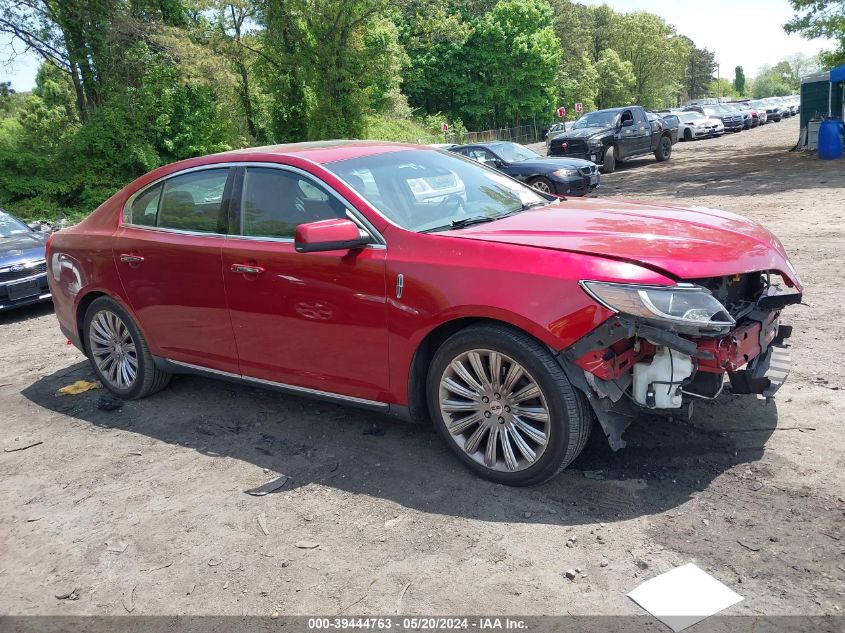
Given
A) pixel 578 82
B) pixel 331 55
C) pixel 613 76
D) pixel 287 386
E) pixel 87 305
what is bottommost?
pixel 287 386

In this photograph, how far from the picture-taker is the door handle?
4.35m

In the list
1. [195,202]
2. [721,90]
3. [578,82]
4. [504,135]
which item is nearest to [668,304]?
[195,202]

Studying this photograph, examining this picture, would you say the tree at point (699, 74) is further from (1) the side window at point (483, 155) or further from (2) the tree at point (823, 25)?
(1) the side window at point (483, 155)

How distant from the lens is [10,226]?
10234mm

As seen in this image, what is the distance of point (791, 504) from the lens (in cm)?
334

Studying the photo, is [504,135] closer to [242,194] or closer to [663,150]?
[663,150]

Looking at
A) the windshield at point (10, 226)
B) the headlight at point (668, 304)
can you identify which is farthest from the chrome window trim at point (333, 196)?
the windshield at point (10, 226)

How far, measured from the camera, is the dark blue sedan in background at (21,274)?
885cm

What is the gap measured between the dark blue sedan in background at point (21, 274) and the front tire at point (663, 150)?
20254 millimetres

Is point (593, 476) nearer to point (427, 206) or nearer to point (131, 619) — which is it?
point (427, 206)

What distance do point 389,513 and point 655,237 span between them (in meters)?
1.99

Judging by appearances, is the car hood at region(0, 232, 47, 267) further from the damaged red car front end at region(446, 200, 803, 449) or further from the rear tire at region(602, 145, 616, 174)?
the rear tire at region(602, 145, 616, 174)

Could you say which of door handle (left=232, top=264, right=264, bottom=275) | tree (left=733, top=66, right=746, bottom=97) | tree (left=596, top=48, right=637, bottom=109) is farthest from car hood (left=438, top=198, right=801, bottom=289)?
tree (left=733, top=66, right=746, bottom=97)

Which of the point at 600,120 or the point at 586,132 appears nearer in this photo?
the point at 586,132
